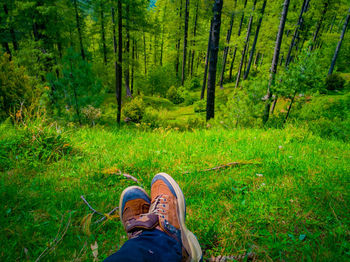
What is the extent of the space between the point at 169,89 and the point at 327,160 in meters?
23.3

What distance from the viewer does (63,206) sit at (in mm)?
2002

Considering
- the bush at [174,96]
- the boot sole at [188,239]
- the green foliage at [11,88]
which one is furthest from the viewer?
the bush at [174,96]

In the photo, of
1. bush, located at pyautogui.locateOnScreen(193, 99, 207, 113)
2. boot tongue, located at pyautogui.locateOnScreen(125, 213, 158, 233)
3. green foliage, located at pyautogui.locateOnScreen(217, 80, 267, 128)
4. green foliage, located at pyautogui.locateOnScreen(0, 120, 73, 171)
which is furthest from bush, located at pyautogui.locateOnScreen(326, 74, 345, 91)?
green foliage, located at pyautogui.locateOnScreen(0, 120, 73, 171)

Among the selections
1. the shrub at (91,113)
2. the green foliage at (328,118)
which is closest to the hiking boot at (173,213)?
the green foliage at (328,118)

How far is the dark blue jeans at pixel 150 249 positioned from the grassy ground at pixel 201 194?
35cm

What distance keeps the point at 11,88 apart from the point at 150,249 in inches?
239

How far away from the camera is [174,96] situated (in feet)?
81.6

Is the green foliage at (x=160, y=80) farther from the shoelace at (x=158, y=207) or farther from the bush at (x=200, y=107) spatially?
the shoelace at (x=158, y=207)

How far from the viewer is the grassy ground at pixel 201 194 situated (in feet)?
5.04

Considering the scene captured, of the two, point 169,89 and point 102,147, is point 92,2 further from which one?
point 102,147

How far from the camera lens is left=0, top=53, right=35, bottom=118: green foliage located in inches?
187

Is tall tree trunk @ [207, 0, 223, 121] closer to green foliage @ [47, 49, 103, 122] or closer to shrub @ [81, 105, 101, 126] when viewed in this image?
green foliage @ [47, 49, 103, 122]

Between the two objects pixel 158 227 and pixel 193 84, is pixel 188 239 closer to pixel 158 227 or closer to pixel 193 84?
pixel 158 227

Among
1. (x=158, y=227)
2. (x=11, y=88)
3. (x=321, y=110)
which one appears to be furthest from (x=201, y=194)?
(x=321, y=110)
